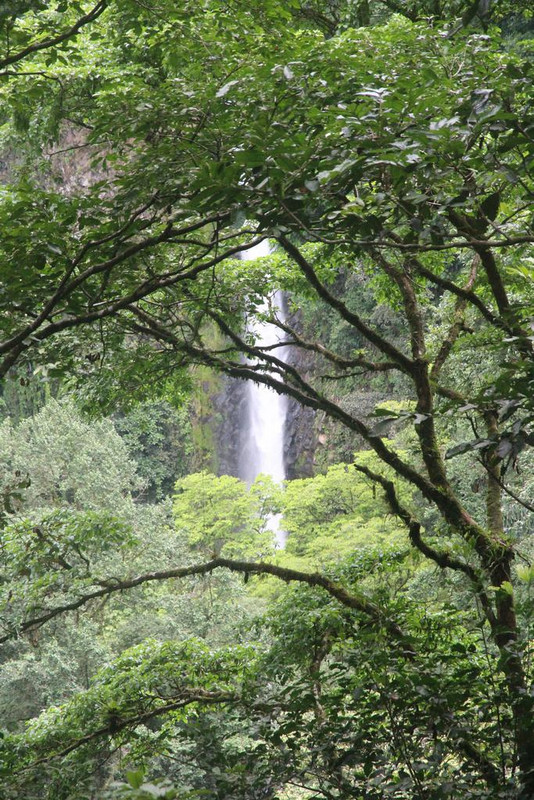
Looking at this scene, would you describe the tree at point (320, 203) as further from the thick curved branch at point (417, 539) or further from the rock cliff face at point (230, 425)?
the rock cliff face at point (230, 425)

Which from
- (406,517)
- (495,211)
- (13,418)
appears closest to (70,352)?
(406,517)

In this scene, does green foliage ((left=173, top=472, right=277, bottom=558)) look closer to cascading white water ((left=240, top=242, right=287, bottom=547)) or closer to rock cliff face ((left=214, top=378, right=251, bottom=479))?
cascading white water ((left=240, top=242, right=287, bottom=547))

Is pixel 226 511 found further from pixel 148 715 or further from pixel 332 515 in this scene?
pixel 148 715

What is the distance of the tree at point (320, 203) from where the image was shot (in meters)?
1.78

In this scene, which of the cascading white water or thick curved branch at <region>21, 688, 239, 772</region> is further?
the cascading white water

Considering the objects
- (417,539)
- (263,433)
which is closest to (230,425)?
(263,433)

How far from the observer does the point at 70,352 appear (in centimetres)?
416

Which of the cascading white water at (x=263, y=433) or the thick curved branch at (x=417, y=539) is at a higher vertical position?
the cascading white water at (x=263, y=433)

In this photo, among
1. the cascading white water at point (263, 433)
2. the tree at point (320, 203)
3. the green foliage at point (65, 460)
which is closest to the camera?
the tree at point (320, 203)

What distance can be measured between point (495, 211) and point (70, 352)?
9.30ft

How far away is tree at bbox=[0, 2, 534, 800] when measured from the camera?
1778 mm

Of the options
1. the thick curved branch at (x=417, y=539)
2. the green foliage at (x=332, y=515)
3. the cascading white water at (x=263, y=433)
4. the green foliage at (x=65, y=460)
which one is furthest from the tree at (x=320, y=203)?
the cascading white water at (x=263, y=433)

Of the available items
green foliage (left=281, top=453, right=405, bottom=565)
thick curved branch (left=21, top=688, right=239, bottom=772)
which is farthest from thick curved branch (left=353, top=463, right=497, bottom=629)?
green foliage (left=281, top=453, right=405, bottom=565)

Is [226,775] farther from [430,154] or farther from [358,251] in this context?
[358,251]
